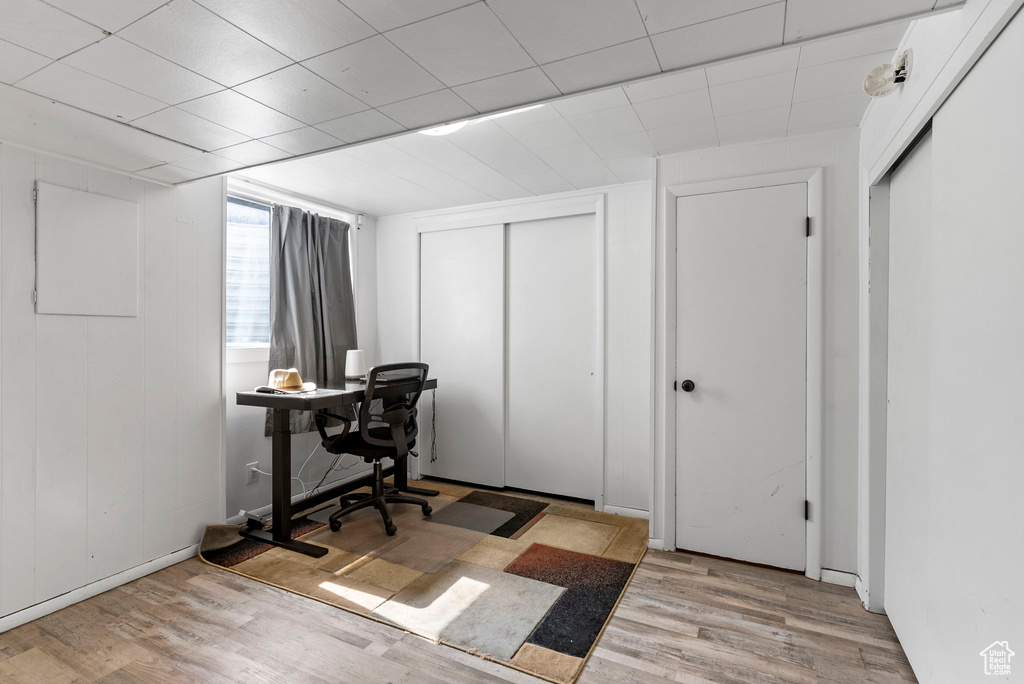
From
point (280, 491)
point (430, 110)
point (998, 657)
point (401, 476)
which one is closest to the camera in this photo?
point (998, 657)

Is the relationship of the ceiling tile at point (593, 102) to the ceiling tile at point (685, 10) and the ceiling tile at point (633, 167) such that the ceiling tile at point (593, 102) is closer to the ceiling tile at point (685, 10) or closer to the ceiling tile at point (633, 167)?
the ceiling tile at point (633, 167)

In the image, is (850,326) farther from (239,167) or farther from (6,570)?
(6,570)

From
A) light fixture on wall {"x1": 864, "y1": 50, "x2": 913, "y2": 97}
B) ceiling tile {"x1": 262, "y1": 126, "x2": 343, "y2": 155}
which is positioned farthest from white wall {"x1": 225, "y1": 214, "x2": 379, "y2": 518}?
light fixture on wall {"x1": 864, "y1": 50, "x2": 913, "y2": 97}

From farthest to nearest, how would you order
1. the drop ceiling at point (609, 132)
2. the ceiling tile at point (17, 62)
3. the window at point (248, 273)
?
the window at point (248, 273) → the drop ceiling at point (609, 132) → the ceiling tile at point (17, 62)

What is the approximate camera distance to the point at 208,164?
2355 mm

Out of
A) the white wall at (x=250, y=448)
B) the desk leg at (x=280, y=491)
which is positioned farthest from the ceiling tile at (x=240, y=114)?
the white wall at (x=250, y=448)

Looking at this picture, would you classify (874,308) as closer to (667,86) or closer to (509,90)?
(667,86)

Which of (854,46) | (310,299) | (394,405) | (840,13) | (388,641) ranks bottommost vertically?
(388,641)

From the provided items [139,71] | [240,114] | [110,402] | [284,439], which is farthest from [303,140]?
[284,439]

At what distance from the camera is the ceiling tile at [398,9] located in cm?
119

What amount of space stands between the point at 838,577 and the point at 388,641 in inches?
84.9

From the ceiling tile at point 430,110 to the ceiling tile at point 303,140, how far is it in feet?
1.19

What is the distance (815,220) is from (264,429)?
3542 millimetres

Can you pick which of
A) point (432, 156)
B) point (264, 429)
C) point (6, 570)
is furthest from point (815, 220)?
point (6, 570)
